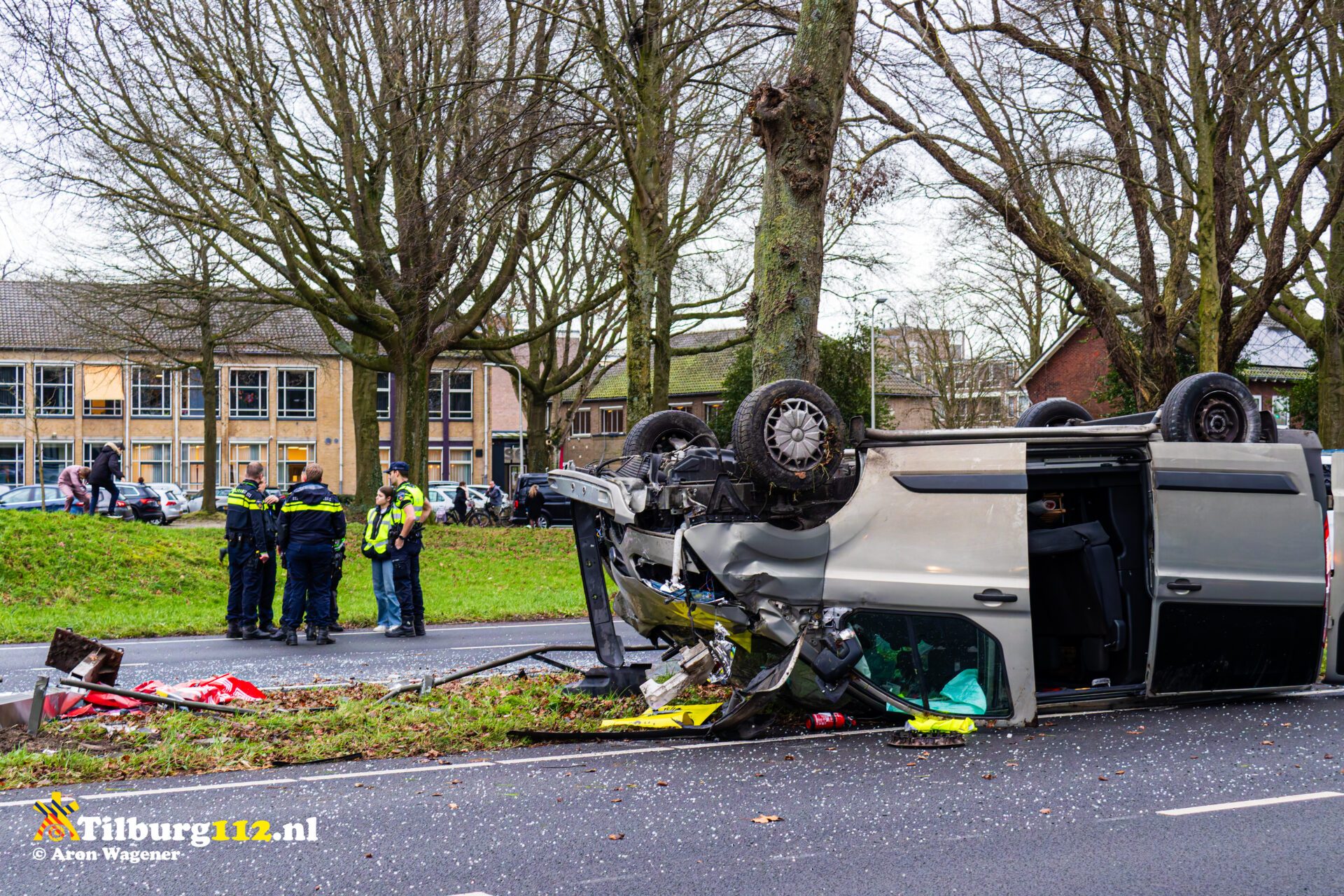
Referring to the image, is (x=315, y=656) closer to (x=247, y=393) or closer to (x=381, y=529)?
(x=381, y=529)

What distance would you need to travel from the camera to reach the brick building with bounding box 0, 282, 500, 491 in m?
52.9

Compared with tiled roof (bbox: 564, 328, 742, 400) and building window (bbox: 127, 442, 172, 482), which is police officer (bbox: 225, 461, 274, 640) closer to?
building window (bbox: 127, 442, 172, 482)

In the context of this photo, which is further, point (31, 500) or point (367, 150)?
point (31, 500)

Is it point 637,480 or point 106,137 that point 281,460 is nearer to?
point 106,137

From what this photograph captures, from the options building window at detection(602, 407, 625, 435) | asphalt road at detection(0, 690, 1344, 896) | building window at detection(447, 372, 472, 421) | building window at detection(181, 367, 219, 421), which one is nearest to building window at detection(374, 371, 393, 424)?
building window at detection(447, 372, 472, 421)

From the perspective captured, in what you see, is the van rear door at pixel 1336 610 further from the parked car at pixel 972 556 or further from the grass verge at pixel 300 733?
the grass verge at pixel 300 733

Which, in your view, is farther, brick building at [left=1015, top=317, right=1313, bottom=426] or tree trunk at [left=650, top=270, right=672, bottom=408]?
brick building at [left=1015, top=317, right=1313, bottom=426]

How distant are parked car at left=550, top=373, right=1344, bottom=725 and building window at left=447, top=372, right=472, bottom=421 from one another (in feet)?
175

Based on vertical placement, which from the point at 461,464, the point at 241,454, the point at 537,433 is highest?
the point at 537,433

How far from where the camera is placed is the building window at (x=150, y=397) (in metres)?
54.6

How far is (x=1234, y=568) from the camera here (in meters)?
7.52

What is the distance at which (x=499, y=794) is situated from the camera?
586cm

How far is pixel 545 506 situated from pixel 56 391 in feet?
101

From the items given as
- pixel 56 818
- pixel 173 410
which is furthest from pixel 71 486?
pixel 173 410
